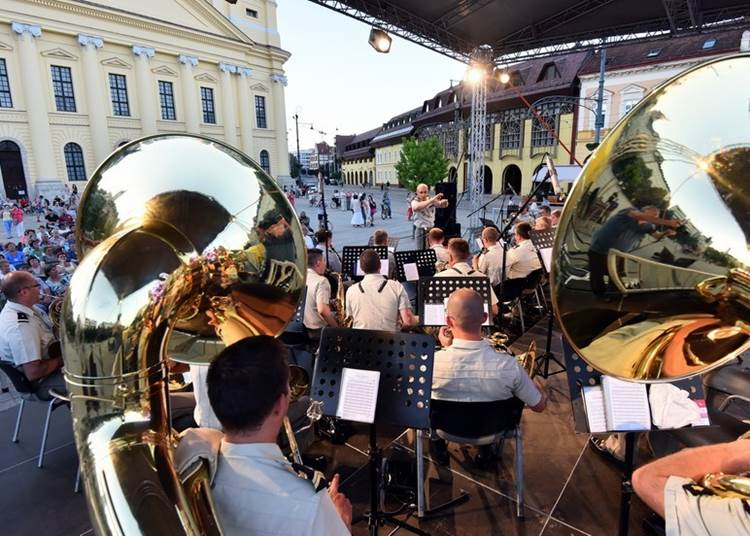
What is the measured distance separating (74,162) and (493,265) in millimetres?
29267

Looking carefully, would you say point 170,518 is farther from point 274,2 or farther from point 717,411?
point 274,2

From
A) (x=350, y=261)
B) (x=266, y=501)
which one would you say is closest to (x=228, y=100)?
(x=350, y=261)

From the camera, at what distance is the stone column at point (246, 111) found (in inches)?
1202

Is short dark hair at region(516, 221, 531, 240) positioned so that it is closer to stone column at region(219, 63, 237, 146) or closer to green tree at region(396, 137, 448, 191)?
green tree at region(396, 137, 448, 191)

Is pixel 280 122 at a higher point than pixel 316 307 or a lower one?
higher

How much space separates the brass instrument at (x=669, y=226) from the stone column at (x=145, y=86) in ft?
100

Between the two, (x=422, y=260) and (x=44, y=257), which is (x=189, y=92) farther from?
(x=422, y=260)

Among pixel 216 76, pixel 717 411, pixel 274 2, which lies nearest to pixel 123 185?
pixel 717 411

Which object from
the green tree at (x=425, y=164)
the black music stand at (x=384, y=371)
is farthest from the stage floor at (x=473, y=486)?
the green tree at (x=425, y=164)

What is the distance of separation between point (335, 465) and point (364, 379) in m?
1.22

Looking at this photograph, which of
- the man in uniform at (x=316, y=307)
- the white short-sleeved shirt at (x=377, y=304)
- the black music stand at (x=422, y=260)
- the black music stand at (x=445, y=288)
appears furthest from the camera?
the black music stand at (x=422, y=260)

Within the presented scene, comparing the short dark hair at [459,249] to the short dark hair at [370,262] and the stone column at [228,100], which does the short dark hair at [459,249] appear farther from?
the stone column at [228,100]

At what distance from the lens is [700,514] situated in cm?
111

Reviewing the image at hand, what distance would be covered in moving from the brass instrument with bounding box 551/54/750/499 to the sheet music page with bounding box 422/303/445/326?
1938mm
